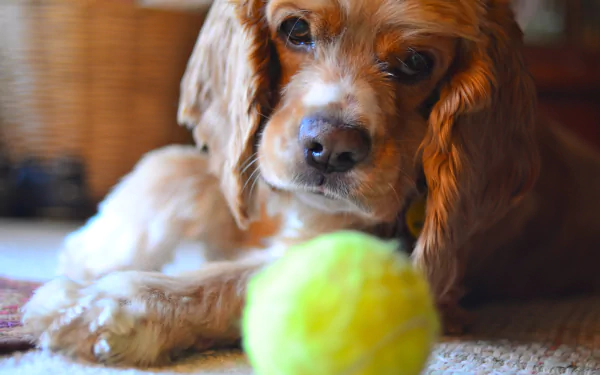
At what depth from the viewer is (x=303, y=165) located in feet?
4.06

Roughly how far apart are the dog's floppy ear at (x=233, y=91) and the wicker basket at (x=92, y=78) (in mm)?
1083

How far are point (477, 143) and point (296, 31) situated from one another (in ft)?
1.57

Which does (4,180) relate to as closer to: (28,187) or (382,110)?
(28,187)

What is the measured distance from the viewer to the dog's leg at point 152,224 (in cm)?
154

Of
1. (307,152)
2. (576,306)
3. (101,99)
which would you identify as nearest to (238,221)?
(307,152)

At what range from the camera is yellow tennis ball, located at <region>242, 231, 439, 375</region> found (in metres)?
0.73

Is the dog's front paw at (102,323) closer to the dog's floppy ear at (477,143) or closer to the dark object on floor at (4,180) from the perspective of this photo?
the dog's floppy ear at (477,143)

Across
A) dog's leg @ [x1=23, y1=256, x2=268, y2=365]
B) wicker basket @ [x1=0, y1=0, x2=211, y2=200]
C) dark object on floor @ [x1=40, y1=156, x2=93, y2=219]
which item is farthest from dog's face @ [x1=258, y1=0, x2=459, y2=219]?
dark object on floor @ [x1=40, y1=156, x2=93, y2=219]

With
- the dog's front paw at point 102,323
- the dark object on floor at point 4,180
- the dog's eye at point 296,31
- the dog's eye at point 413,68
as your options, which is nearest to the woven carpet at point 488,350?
the dog's front paw at point 102,323

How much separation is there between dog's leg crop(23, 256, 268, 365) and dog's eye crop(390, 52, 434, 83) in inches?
22.5

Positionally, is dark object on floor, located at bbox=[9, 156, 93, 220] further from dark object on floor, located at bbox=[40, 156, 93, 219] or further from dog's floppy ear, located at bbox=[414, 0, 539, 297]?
dog's floppy ear, located at bbox=[414, 0, 539, 297]

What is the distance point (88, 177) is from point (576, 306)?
2.03 metres

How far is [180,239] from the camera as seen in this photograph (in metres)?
1.58

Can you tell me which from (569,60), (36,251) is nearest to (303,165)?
(36,251)
